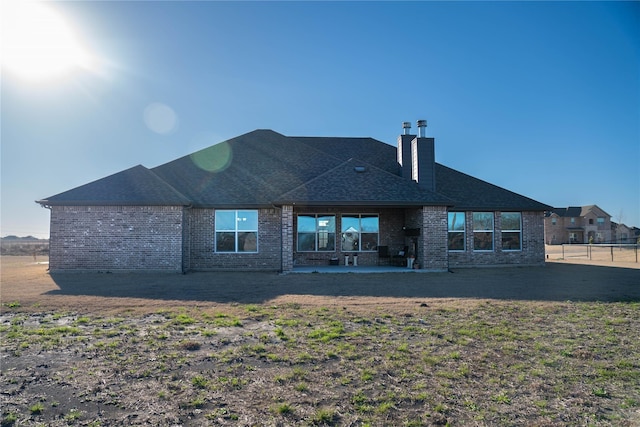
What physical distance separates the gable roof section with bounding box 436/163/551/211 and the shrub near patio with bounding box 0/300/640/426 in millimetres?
10927

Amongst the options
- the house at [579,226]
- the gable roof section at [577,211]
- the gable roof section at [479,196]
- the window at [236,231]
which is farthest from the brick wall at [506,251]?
the gable roof section at [577,211]

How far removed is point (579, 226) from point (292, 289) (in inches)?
2660

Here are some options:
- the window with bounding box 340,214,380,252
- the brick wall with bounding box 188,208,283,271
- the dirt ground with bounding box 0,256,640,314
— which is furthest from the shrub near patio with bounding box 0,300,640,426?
the window with bounding box 340,214,380,252

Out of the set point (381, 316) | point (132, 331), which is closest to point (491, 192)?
point (381, 316)

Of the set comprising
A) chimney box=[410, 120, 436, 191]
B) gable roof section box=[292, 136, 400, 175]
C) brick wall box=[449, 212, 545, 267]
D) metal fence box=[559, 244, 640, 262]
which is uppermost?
gable roof section box=[292, 136, 400, 175]

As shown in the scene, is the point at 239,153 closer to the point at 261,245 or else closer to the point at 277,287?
the point at 261,245

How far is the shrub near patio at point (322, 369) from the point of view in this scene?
3.64 m

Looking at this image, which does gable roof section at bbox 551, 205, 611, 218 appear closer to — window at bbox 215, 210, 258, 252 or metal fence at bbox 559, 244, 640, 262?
metal fence at bbox 559, 244, 640, 262

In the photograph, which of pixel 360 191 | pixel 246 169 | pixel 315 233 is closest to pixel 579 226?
pixel 315 233

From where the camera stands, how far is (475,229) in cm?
1830

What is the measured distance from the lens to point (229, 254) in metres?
16.7

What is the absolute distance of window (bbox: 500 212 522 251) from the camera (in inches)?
727

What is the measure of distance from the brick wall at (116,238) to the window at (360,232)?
7.24 m

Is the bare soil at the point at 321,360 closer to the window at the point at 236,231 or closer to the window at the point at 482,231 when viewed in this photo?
the window at the point at 236,231
